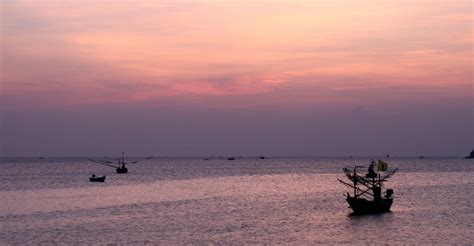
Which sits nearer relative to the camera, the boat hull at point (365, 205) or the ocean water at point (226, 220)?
the ocean water at point (226, 220)

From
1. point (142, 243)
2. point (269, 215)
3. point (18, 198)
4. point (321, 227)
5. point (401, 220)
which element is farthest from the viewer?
point (18, 198)

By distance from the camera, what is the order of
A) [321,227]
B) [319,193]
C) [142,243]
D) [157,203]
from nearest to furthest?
[142,243]
[321,227]
[157,203]
[319,193]

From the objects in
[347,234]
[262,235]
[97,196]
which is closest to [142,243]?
[262,235]

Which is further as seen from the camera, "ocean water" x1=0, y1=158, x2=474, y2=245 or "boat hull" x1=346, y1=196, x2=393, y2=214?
"boat hull" x1=346, y1=196, x2=393, y2=214

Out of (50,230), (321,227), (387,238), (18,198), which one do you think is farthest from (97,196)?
(387,238)

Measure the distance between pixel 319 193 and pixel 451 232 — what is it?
43809 mm

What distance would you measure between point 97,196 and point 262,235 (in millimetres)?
42676

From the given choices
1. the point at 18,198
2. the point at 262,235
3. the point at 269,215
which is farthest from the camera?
the point at 18,198

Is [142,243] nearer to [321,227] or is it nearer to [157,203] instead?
[321,227]

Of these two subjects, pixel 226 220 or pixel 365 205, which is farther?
pixel 365 205

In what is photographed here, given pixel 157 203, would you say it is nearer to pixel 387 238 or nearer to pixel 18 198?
pixel 18 198

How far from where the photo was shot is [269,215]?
6181cm

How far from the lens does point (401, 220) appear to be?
56.7 m

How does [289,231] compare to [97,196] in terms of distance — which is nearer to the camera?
[289,231]
